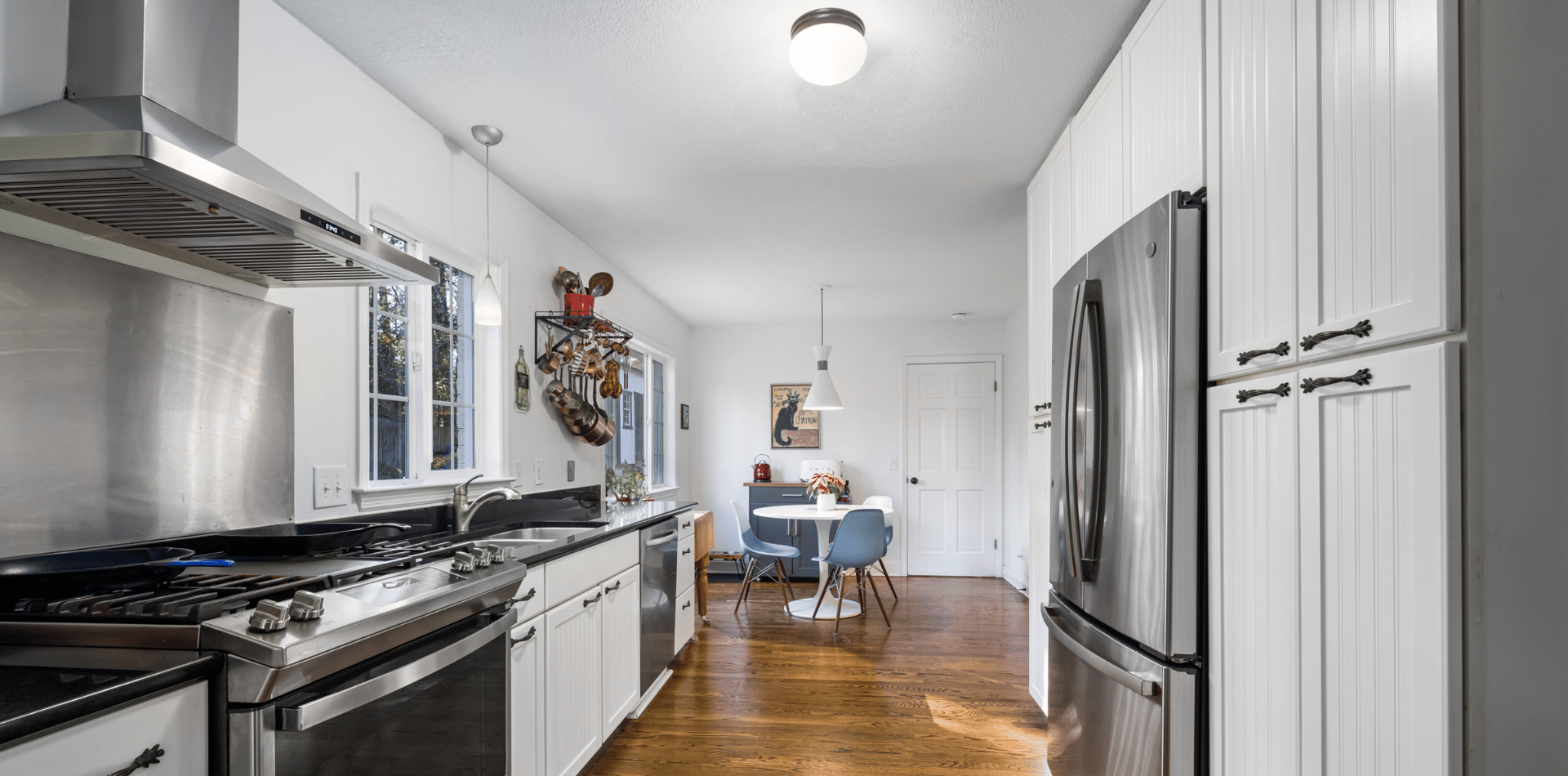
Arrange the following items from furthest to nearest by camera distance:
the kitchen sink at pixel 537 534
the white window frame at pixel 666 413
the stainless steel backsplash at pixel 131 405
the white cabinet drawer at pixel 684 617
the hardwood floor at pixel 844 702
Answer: the white window frame at pixel 666 413
the white cabinet drawer at pixel 684 617
the hardwood floor at pixel 844 702
the kitchen sink at pixel 537 534
the stainless steel backsplash at pixel 131 405

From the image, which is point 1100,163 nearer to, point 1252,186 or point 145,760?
point 1252,186

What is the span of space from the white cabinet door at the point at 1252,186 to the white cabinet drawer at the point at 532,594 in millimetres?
1848

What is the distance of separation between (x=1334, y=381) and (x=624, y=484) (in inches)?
164

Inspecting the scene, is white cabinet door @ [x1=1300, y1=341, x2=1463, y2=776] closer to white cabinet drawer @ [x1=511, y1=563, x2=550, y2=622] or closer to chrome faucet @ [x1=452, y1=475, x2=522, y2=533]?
white cabinet drawer @ [x1=511, y1=563, x2=550, y2=622]

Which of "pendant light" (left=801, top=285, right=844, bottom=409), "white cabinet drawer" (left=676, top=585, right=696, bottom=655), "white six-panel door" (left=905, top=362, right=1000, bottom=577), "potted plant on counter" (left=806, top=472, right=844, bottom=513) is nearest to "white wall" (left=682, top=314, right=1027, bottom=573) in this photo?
"white six-panel door" (left=905, top=362, right=1000, bottom=577)

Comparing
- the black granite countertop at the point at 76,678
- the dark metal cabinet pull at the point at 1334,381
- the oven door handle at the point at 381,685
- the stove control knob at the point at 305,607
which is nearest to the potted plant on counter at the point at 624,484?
the oven door handle at the point at 381,685

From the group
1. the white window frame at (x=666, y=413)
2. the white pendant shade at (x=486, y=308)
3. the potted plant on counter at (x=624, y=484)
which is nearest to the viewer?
the white pendant shade at (x=486, y=308)

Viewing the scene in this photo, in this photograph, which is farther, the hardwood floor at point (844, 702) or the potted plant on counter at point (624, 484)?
the potted plant on counter at point (624, 484)

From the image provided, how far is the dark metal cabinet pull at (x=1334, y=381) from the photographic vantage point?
1.08 m

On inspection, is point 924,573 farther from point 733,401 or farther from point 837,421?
point 733,401

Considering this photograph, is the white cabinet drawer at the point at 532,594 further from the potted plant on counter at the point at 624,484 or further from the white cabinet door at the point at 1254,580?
the potted plant on counter at the point at 624,484

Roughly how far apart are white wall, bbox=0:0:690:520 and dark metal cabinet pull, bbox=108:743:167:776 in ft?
3.34

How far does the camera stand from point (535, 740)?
2.21 meters

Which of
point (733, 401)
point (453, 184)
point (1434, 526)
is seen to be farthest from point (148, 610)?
point (733, 401)
